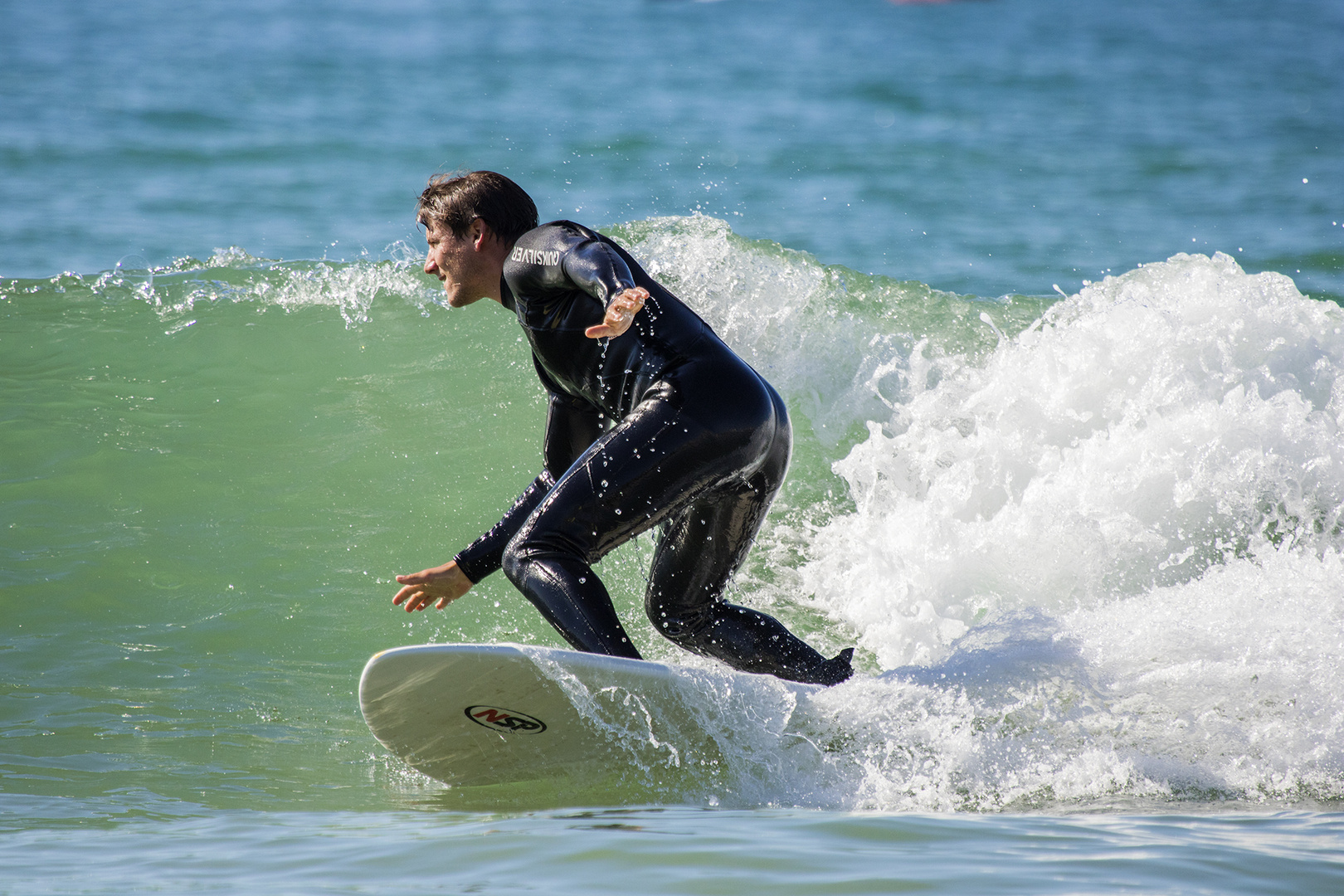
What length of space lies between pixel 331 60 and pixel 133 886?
62.5 ft

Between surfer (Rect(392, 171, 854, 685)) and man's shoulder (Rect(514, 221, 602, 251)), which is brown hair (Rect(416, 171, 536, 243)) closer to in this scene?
surfer (Rect(392, 171, 854, 685))

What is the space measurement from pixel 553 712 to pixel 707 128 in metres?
14.2

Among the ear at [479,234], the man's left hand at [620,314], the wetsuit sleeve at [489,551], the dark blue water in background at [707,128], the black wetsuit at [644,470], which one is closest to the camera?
the man's left hand at [620,314]

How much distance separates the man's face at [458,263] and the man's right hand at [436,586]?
0.80 meters

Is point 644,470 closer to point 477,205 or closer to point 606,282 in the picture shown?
point 606,282

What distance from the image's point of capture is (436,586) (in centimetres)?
335

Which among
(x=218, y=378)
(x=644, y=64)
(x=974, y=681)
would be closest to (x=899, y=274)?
(x=218, y=378)

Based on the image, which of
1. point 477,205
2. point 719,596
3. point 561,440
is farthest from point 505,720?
point 477,205

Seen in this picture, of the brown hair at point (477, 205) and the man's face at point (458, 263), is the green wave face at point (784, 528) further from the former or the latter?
the brown hair at point (477, 205)

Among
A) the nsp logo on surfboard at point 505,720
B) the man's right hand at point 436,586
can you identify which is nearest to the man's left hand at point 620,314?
the man's right hand at point 436,586

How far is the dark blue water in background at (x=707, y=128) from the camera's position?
37.0 ft

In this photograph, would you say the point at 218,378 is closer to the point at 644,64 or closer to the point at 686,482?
the point at 686,482

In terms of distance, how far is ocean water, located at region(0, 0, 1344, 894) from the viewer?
255cm

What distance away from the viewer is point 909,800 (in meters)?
2.96
